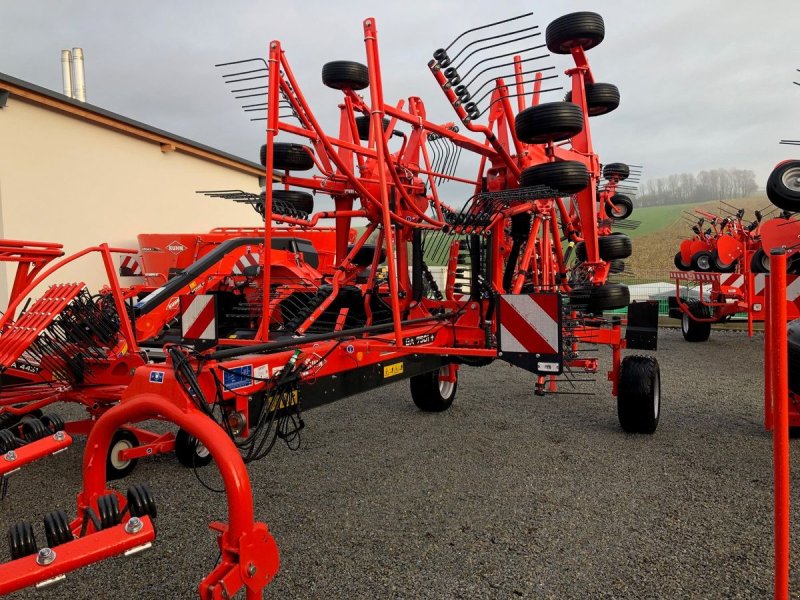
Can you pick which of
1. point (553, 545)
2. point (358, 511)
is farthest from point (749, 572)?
point (358, 511)

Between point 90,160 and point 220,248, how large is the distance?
6977 mm

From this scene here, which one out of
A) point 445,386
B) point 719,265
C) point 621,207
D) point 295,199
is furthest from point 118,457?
point 719,265

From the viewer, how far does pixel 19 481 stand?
4.04m

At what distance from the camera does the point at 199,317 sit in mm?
3578

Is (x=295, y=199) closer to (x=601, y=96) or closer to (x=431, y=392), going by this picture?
(x=431, y=392)

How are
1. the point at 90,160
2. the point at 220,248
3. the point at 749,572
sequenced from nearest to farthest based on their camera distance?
the point at 749,572
the point at 220,248
the point at 90,160

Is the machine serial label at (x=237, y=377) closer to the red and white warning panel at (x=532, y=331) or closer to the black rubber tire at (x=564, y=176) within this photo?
the red and white warning panel at (x=532, y=331)

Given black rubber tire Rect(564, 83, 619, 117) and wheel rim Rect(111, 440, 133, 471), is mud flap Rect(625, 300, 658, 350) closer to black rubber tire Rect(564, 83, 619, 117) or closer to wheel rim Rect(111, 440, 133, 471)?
black rubber tire Rect(564, 83, 619, 117)

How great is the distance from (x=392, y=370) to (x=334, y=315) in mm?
1704

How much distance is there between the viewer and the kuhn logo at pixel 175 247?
1052 centimetres

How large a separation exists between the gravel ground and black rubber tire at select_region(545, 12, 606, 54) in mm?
3373

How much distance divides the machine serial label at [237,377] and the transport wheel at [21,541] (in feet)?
3.06

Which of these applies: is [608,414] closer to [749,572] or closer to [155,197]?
[749,572]

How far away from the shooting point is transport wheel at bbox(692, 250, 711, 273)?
38.8 feet
